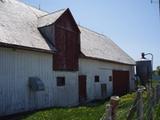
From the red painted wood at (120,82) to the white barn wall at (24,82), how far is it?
10883mm

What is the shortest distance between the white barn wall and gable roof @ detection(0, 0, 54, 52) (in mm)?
493

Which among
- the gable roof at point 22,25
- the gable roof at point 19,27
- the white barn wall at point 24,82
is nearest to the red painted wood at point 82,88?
the gable roof at point 22,25

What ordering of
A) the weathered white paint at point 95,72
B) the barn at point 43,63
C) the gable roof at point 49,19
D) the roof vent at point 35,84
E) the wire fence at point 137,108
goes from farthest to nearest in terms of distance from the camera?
the weathered white paint at point 95,72 → the gable roof at point 49,19 → the roof vent at point 35,84 → the barn at point 43,63 → the wire fence at point 137,108

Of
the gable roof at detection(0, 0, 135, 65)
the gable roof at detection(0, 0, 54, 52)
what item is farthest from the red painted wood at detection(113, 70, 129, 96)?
the gable roof at detection(0, 0, 54, 52)

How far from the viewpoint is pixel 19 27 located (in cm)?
1695

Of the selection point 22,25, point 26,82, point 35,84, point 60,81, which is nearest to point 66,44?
point 60,81

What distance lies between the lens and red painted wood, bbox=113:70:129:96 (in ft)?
95.7

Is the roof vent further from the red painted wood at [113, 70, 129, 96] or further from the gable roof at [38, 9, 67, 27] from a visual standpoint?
the red painted wood at [113, 70, 129, 96]

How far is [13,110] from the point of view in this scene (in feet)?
47.8

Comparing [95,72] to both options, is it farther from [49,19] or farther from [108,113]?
[108,113]

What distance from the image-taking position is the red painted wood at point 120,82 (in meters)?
29.2

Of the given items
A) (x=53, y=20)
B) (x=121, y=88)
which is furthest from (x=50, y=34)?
(x=121, y=88)

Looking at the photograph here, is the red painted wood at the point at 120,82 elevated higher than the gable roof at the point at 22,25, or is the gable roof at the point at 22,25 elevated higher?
the gable roof at the point at 22,25

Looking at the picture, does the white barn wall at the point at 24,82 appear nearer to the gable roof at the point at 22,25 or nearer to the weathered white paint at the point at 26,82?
the weathered white paint at the point at 26,82
